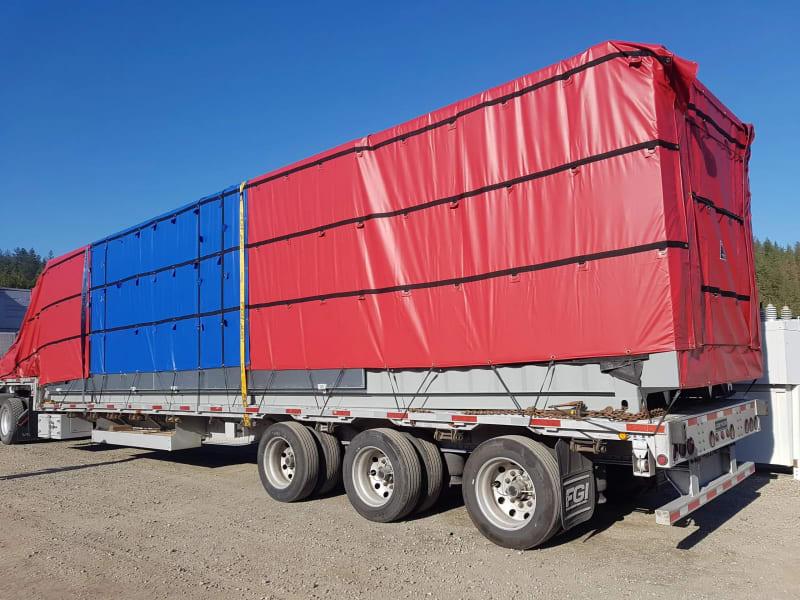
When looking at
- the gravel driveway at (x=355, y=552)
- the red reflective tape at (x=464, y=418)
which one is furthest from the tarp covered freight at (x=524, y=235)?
the gravel driveway at (x=355, y=552)

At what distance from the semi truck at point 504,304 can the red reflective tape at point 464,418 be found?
29 millimetres

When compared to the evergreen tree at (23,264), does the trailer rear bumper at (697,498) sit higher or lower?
lower

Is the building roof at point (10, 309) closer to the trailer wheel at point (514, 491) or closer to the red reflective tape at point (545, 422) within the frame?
the trailer wheel at point (514, 491)

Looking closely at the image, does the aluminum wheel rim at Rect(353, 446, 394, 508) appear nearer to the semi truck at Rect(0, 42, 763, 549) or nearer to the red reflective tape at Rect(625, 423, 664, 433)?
the semi truck at Rect(0, 42, 763, 549)

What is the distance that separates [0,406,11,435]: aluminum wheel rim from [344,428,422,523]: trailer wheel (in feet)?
37.9

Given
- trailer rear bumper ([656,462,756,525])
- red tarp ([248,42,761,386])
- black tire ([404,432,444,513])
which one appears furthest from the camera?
black tire ([404,432,444,513])

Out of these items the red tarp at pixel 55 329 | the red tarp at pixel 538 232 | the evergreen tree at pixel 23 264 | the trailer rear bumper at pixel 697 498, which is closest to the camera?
the trailer rear bumper at pixel 697 498

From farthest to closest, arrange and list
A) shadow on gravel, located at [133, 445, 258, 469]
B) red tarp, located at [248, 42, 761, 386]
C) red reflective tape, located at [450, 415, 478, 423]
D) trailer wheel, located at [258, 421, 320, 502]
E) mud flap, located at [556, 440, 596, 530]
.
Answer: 1. shadow on gravel, located at [133, 445, 258, 469]
2. trailer wheel, located at [258, 421, 320, 502]
3. red reflective tape, located at [450, 415, 478, 423]
4. mud flap, located at [556, 440, 596, 530]
5. red tarp, located at [248, 42, 761, 386]

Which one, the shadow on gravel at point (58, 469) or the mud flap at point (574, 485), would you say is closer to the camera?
the mud flap at point (574, 485)

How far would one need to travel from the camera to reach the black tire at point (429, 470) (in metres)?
6.75

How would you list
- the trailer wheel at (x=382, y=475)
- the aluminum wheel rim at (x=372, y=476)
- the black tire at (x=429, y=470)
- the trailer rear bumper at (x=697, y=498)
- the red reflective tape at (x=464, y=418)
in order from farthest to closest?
the aluminum wheel rim at (x=372, y=476) → the black tire at (x=429, y=470) → the trailer wheel at (x=382, y=475) → the red reflective tape at (x=464, y=418) → the trailer rear bumper at (x=697, y=498)

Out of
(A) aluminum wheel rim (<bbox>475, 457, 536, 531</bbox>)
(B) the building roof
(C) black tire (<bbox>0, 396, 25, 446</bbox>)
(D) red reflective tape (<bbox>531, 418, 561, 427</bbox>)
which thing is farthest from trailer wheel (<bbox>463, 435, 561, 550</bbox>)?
(B) the building roof

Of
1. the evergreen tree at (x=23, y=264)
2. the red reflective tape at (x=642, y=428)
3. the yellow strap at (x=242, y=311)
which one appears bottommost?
the red reflective tape at (x=642, y=428)

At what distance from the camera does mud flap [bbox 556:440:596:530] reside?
5500 mm
